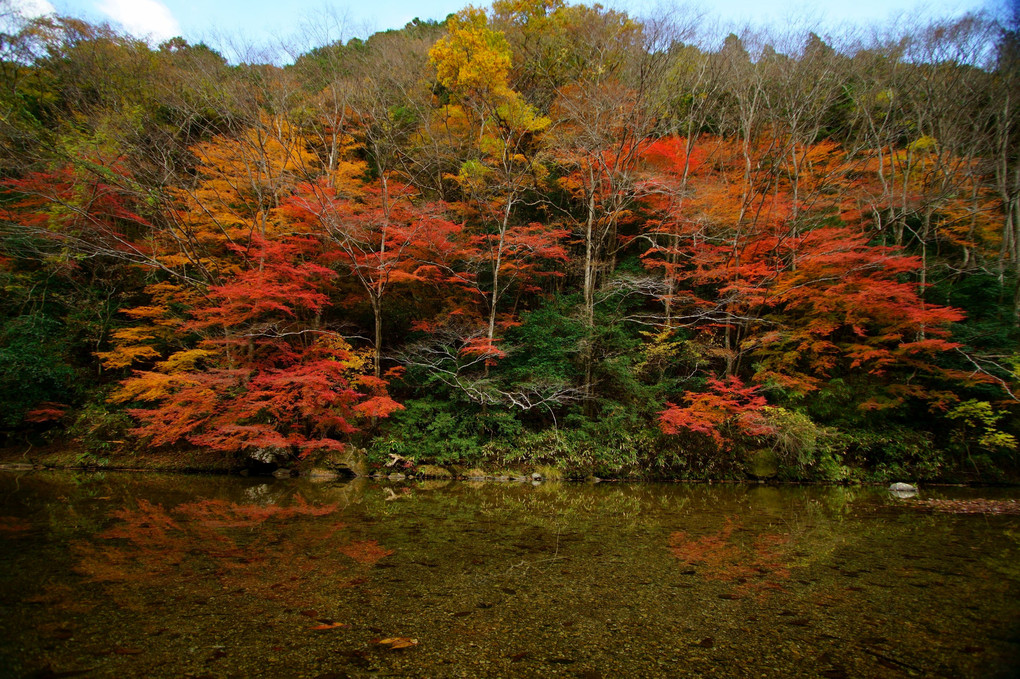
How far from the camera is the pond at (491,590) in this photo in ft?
8.58

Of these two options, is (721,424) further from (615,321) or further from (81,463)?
(81,463)

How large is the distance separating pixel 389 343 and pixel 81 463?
7.39 m

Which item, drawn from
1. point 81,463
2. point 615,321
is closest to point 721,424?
point 615,321

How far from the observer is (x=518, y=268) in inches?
450

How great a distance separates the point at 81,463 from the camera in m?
9.52

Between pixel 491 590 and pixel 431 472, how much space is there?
6279mm

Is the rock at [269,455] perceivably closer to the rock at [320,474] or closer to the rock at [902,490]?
the rock at [320,474]

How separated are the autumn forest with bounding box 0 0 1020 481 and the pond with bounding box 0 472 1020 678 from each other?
313 cm

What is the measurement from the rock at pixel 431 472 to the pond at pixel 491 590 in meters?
2.74

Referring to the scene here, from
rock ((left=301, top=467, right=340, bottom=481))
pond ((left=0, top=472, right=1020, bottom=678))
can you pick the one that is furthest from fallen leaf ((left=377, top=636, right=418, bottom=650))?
rock ((left=301, top=467, right=340, bottom=481))

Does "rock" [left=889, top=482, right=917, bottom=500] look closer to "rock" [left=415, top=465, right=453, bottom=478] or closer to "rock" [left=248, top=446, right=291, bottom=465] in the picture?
"rock" [left=415, top=465, right=453, bottom=478]

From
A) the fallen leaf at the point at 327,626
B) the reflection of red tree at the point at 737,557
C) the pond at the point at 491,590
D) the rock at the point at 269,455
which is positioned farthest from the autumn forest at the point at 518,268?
the fallen leaf at the point at 327,626

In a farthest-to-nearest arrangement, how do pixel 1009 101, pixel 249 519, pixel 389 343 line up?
pixel 389 343, pixel 1009 101, pixel 249 519

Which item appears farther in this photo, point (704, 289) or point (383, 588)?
point (704, 289)
